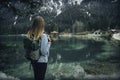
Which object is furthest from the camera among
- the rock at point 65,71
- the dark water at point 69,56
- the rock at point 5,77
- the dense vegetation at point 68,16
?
the dense vegetation at point 68,16

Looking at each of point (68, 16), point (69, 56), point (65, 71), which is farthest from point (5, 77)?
point (68, 16)

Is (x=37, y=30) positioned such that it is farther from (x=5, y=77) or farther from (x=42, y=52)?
(x=5, y=77)

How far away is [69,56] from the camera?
22.2 ft

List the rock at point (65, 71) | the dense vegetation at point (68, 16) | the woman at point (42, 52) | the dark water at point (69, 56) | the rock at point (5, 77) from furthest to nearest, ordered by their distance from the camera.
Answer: the dense vegetation at point (68, 16) → the dark water at point (69, 56) → the rock at point (65, 71) → the rock at point (5, 77) → the woman at point (42, 52)

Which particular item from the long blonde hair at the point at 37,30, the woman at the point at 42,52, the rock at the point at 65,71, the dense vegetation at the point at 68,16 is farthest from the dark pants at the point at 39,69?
the dense vegetation at the point at 68,16

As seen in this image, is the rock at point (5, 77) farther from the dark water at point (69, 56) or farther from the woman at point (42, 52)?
the woman at point (42, 52)

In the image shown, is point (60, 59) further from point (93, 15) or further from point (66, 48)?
point (93, 15)

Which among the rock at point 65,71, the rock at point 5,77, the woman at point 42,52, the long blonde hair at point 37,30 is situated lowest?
the rock at point 65,71

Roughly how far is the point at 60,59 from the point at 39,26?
360cm

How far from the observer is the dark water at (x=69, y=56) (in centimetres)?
629

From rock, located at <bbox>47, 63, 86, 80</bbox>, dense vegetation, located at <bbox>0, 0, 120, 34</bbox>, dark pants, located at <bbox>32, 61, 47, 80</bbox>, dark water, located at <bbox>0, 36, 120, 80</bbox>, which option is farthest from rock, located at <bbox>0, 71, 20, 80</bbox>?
dark pants, located at <bbox>32, 61, 47, 80</bbox>

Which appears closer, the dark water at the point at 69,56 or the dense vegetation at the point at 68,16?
the dark water at the point at 69,56

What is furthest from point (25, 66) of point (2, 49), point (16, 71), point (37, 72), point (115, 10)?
point (37, 72)

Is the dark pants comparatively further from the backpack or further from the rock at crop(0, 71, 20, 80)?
the rock at crop(0, 71, 20, 80)
